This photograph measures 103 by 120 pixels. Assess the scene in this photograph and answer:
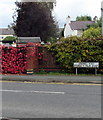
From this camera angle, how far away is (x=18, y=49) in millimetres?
17234

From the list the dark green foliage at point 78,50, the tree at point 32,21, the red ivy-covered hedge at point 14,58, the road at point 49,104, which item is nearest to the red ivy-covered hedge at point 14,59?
the red ivy-covered hedge at point 14,58

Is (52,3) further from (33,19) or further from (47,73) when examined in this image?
(47,73)

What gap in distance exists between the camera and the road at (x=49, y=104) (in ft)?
23.2

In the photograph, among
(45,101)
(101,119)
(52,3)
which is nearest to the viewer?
(101,119)

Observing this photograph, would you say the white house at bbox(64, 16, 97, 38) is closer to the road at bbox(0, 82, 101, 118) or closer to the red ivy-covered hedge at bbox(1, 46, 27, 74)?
the red ivy-covered hedge at bbox(1, 46, 27, 74)

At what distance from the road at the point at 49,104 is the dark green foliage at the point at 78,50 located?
6142mm

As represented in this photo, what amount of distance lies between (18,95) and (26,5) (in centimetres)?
4090

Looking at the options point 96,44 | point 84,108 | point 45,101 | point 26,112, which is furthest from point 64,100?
point 96,44

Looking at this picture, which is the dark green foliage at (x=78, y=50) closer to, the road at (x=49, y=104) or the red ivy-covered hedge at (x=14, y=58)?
the red ivy-covered hedge at (x=14, y=58)

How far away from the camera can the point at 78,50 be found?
645 inches

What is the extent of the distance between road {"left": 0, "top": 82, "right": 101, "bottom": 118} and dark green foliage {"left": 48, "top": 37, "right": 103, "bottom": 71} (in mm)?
6142

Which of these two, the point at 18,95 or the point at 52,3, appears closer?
the point at 18,95

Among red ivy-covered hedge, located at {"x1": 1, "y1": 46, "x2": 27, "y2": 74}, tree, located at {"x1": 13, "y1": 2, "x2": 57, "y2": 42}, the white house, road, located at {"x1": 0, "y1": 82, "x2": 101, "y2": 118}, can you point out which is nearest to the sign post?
red ivy-covered hedge, located at {"x1": 1, "y1": 46, "x2": 27, "y2": 74}

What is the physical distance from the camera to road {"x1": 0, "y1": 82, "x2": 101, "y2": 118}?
23.2ft
